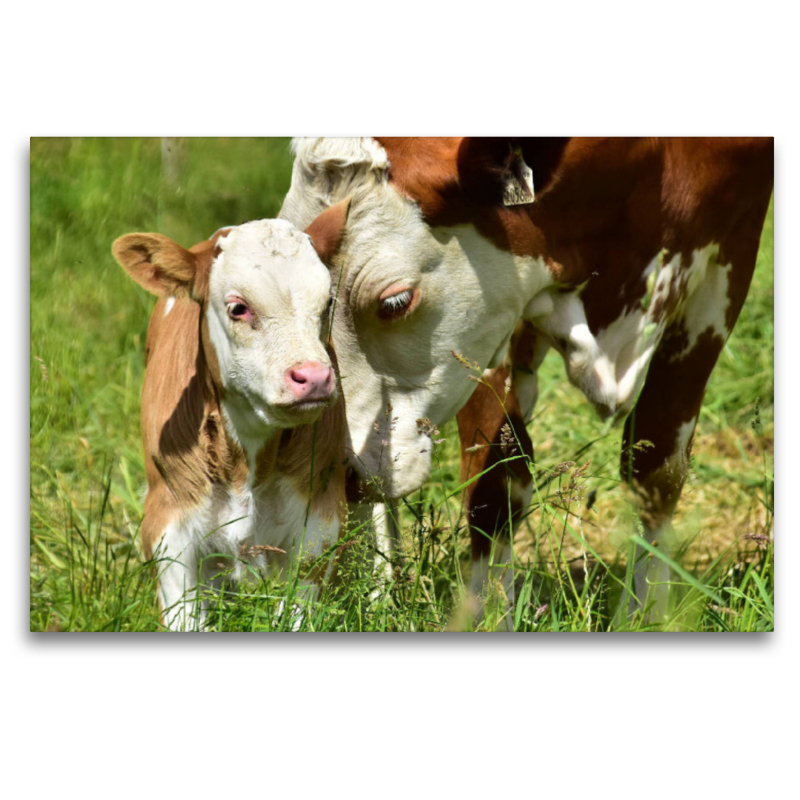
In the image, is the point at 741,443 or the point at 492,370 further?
the point at 741,443

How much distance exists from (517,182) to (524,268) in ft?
0.65

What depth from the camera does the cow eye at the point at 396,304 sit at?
2.55 meters

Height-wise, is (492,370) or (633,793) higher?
(492,370)

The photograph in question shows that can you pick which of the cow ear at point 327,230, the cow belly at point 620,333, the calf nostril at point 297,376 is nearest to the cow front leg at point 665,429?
the cow belly at point 620,333

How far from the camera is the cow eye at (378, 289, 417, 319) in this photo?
8.36 ft

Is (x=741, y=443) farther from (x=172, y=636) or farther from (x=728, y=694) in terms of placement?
(x=172, y=636)

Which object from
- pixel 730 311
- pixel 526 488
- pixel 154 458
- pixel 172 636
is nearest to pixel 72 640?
pixel 172 636

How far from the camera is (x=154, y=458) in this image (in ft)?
8.05

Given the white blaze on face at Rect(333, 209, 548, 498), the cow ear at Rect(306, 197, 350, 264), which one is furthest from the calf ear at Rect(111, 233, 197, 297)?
the white blaze on face at Rect(333, 209, 548, 498)

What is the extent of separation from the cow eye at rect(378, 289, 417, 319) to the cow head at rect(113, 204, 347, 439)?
0.28 m

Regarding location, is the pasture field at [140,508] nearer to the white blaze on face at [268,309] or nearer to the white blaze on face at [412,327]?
the white blaze on face at [412,327]

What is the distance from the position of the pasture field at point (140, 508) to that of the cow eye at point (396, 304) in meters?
0.34

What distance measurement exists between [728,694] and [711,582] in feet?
0.89

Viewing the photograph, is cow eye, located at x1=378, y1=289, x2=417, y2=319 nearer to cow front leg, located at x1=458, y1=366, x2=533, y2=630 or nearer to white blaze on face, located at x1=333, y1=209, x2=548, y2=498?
white blaze on face, located at x1=333, y1=209, x2=548, y2=498
